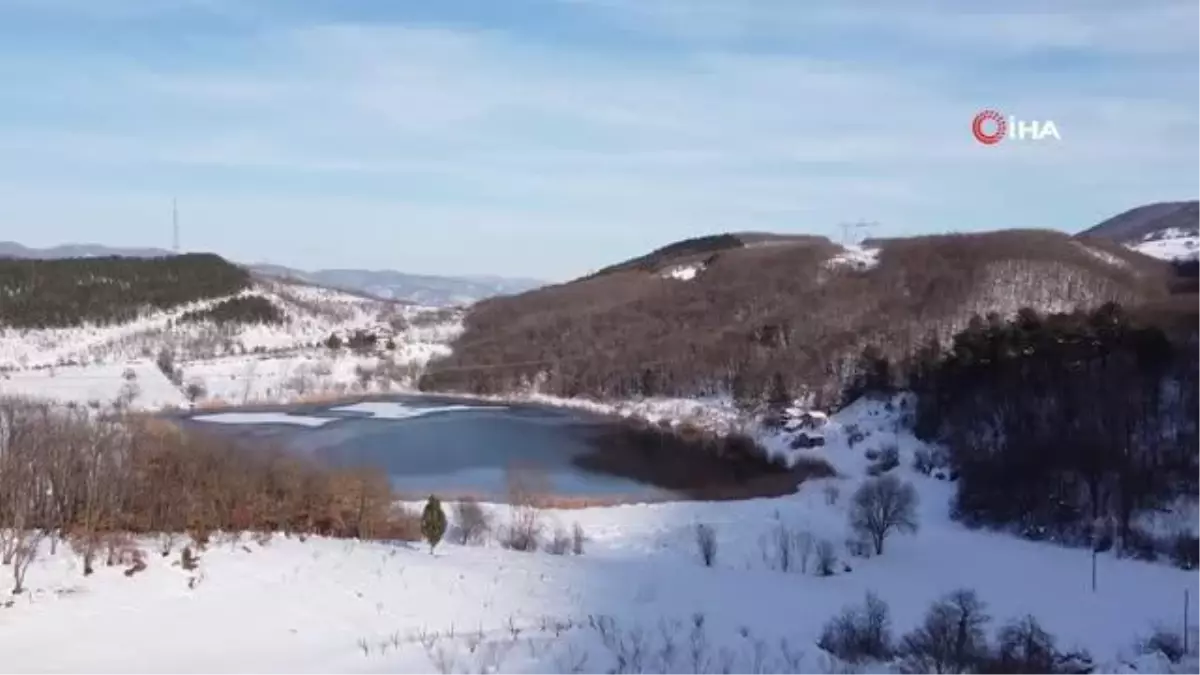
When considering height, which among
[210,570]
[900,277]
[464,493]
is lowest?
[464,493]

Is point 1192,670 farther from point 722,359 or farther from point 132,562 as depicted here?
point 722,359

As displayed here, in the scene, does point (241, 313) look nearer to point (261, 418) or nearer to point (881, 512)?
point (261, 418)

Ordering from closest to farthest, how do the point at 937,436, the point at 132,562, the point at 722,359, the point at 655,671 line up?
the point at 655,671 < the point at 132,562 < the point at 937,436 < the point at 722,359

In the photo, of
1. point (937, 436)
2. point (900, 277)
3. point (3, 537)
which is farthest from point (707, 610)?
point (900, 277)

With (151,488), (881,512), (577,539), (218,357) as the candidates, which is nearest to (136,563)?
(151,488)

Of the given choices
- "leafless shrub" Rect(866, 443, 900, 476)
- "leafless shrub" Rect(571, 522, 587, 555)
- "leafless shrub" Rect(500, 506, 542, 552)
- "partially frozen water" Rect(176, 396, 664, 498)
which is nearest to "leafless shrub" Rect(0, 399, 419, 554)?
"leafless shrub" Rect(500, 506, 542, 552)
